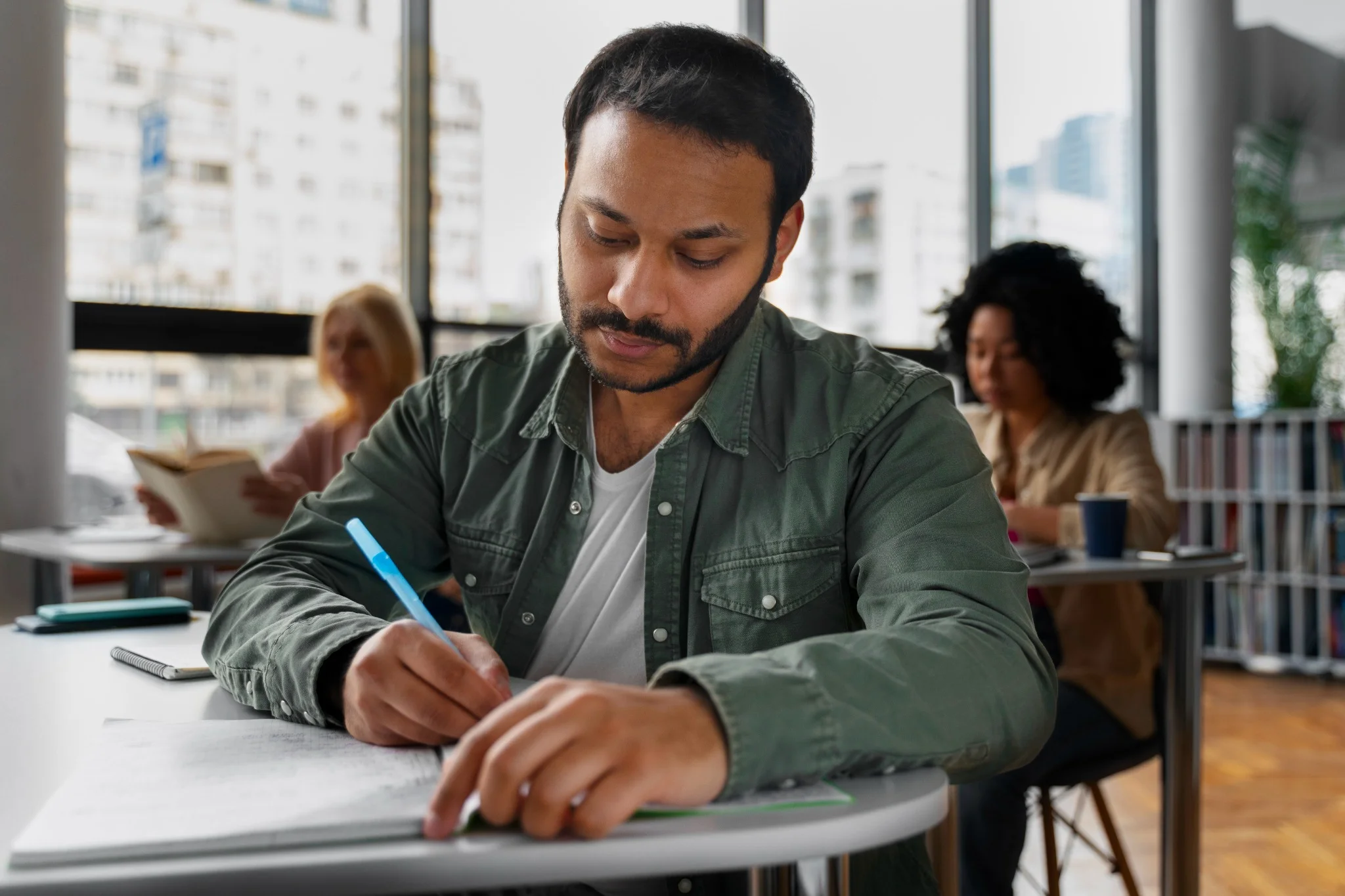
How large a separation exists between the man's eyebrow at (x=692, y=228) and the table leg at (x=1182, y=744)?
1.33 m

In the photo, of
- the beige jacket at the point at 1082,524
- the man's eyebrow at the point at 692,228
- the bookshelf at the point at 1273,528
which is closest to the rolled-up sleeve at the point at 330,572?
the man's eyebrow at the point at 692,228

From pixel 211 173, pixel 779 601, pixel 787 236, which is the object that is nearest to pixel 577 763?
pixel 779 601

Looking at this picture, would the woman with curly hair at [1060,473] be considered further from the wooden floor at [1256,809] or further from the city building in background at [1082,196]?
the city building in background at [1082,196]

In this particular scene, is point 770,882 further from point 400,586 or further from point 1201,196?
point 1201,196

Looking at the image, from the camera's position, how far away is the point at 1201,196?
5328 mm

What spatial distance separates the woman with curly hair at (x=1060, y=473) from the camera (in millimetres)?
1917

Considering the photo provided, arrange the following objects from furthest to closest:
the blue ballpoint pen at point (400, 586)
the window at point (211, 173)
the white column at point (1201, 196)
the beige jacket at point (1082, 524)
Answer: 1. the white column at point (1201, 196)
2. the window at point (211, 173)
3. the beige jacket at point (1082, 524)
4. the blue ballpoint pen at point (400, 586)

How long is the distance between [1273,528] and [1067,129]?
2098 millimetres

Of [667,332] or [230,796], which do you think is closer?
[230,796]

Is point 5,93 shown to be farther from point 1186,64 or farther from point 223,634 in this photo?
point 1186,64

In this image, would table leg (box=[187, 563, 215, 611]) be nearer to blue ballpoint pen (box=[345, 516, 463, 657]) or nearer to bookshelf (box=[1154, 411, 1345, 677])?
blue ballpoint pen (box=[345, 516, 463, 657])

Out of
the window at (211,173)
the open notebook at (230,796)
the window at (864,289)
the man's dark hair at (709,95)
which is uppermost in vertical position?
the window at (211,173)

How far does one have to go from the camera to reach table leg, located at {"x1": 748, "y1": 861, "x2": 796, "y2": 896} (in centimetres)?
62

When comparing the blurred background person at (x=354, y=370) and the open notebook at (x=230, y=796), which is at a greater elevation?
the blurred background person at (x=354, y=370)
